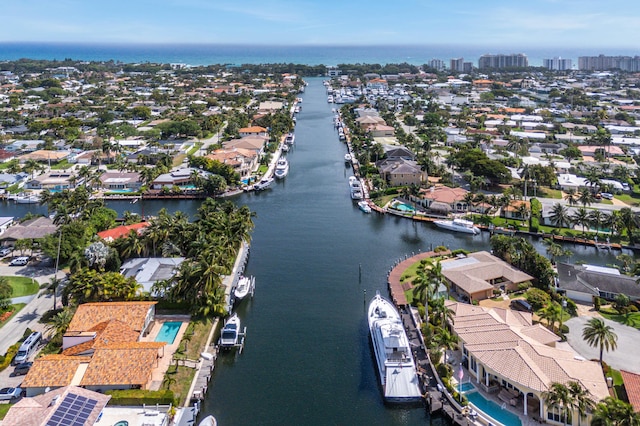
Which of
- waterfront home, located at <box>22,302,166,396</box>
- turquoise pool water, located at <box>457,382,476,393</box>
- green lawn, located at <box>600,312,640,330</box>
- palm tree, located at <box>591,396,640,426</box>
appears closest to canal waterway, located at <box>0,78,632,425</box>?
turquoise pool water, located at <box>457,382,476,393</box>

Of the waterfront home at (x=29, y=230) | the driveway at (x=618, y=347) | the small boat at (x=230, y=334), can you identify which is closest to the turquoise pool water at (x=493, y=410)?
the driveway at (x=618, y=347)

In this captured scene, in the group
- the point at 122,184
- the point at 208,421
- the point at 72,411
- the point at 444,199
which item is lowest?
the point at 208,421

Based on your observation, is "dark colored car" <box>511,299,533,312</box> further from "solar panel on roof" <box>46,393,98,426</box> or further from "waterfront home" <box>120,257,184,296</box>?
"solar panel on roof" <box>46,393,98,426</box>

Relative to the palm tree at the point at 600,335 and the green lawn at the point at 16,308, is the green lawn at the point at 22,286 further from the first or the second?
the palm tree at the point at 600,335

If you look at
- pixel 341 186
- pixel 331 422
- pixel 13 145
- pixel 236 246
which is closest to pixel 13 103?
pixel 13 145

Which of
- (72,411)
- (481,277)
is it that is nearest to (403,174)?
(481,277)

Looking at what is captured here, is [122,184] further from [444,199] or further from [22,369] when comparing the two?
[444,199]
